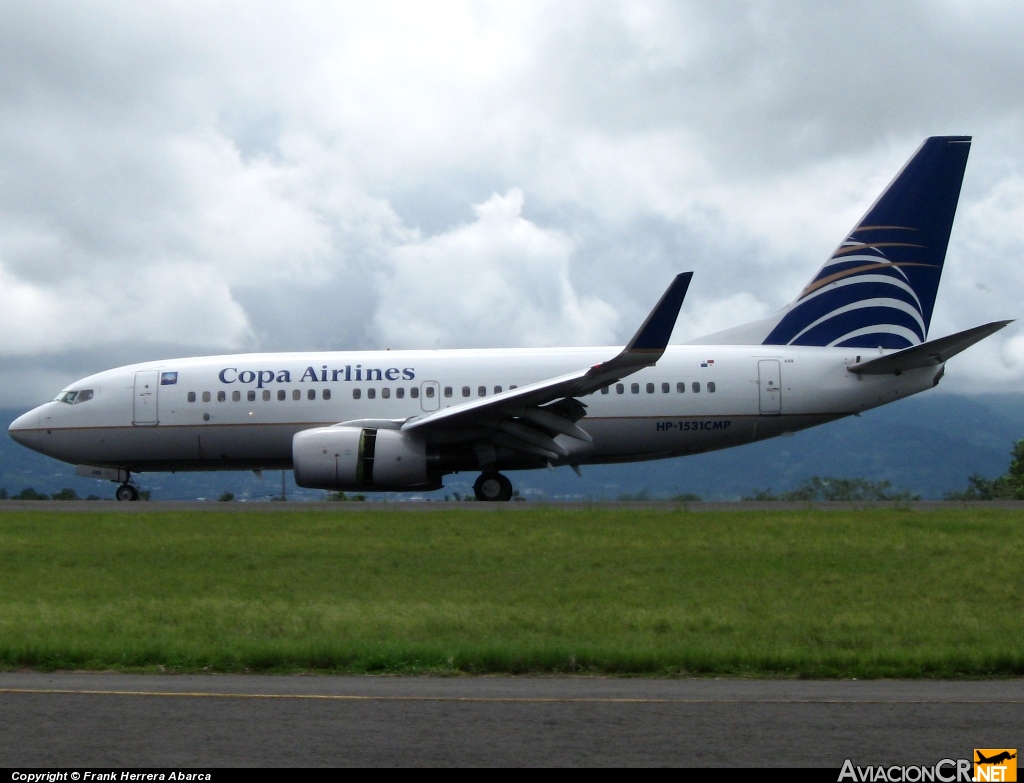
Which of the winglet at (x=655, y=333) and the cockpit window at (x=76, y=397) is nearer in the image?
the winglet at (x=655, y=333)

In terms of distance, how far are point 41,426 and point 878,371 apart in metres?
18.5

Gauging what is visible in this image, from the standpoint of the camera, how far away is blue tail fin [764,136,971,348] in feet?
86.4

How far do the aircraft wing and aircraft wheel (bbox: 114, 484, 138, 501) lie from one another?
22.4 ft

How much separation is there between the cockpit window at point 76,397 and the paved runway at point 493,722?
19.7 meters

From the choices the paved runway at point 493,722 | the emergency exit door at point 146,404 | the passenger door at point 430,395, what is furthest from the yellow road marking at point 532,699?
the emergency exit door at point 146,404

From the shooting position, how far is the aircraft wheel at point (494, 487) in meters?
24.8

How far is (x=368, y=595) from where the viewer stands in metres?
12.7

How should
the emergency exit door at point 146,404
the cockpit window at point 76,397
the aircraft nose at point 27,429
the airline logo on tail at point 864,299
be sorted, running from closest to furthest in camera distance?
the airline logo on tail at point 864,299 → the emergency exit door at point 146,404 → the cockpit window at point 76,397 → the aircraft nose at point 27,429

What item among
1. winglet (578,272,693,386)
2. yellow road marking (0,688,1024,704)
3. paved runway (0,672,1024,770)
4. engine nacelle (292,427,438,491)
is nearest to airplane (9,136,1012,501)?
engine nacelle (292,427,438,491)

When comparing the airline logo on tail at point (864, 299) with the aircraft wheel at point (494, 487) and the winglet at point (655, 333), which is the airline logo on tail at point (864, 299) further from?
the aircraft wheel at point (494, 487)

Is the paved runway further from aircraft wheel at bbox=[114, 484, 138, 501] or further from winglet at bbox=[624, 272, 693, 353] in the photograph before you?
aircraft wheel at bbox=[114, 484, 138, 501]

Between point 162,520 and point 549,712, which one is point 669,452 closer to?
point 162,520

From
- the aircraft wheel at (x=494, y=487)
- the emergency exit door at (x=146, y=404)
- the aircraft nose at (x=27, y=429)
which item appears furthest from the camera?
the aircraft nose at (x=27, y=429)

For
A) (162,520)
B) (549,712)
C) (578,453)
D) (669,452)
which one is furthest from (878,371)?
(549,712)
